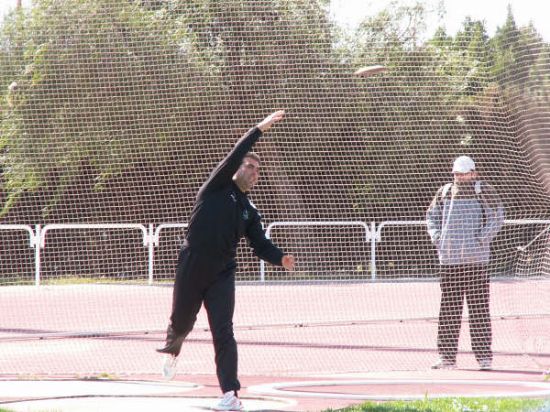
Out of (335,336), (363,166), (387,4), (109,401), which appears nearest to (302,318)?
(335,336)

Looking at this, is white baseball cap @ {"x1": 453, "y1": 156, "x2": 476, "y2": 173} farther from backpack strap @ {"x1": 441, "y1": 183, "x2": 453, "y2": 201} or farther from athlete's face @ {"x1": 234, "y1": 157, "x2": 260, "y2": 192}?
athlete's face @ {"x1": 234, "y1": 157, "x2": 260, "y2": 192}

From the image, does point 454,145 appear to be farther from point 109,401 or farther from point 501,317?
point 109,401

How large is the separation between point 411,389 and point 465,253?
6.66 ft

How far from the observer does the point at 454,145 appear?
14438 mm

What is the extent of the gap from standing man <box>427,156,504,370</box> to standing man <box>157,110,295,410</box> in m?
2.85

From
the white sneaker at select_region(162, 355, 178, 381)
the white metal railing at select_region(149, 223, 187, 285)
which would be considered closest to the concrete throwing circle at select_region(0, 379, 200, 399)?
the white sneaker at select_region(162, 355, 178, 381)

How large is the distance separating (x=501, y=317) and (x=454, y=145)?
2469 mm

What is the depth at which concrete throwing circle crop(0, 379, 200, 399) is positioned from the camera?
25.7ft

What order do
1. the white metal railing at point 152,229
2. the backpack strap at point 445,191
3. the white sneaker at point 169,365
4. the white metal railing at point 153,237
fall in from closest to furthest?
the white sneaker at point 169,365
the backpack strap at point 445,191
the white metal railing at point 152,229
the white metal railing at point 153,237

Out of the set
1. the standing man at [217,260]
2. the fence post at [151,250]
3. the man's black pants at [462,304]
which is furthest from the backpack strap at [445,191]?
the fence post at [151,250]

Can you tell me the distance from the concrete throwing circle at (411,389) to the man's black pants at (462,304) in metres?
1.11

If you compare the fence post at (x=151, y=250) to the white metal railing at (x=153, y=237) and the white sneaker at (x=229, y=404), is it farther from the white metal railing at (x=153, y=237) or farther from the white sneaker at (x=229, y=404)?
the white sneaker at (x=229, y=404)

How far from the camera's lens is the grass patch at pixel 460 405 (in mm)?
6605

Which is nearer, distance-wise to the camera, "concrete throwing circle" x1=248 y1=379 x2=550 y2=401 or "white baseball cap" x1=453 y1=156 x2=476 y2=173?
"concrete throwing circle" x1=248 y1=379 x2=550 y2=401
